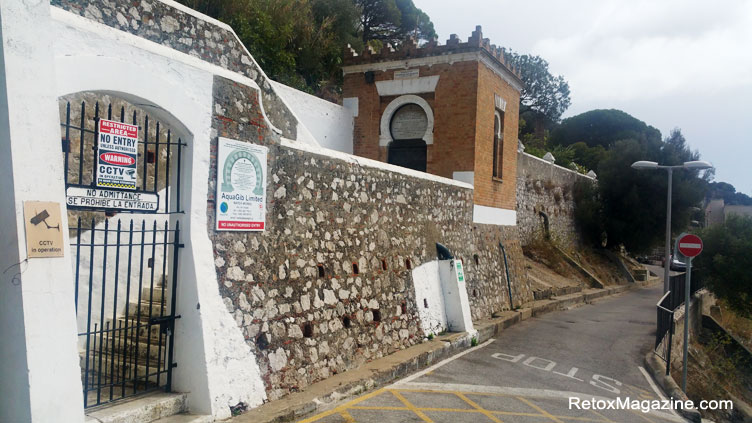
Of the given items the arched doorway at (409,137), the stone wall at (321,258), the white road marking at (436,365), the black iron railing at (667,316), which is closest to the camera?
the stone wall at (321,258)

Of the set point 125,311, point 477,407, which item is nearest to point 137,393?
point 125,311

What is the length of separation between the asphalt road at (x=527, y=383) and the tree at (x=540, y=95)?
136 ft

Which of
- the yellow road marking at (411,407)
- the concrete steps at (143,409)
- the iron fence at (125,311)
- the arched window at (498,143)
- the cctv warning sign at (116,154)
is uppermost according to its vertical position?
the arched window at (498,143)

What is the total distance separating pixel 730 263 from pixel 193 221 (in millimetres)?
19895

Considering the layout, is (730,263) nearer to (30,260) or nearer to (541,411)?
(541,411)

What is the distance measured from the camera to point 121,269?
6.84m

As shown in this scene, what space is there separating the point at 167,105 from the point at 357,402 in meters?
4.04

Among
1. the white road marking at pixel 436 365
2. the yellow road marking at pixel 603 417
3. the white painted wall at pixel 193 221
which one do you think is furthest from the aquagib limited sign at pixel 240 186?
the yellow road marking at pixel 603 417

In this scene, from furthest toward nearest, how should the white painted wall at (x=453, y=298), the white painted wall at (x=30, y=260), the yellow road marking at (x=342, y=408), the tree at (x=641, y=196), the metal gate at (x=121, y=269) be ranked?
1. the tree at (x=641, y=196)
2. the white painted wall at (x=453, y=298)
3. the yellow road marking at (x=342, y=408)
4. the metal gate at (x=121, y=269)
5. the white painted wall at (x=30, y=260)

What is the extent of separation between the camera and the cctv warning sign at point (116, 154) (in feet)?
15.9

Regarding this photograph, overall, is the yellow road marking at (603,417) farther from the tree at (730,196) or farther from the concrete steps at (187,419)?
the tree at (730,196)

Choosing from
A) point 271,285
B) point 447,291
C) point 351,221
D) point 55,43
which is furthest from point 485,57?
point 55,43

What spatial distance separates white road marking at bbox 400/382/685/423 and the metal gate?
3.39 meters

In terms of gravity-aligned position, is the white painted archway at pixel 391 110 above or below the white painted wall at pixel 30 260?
above
